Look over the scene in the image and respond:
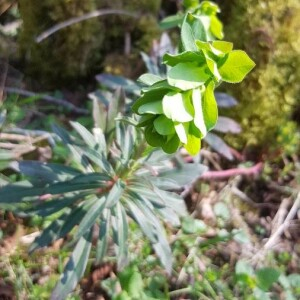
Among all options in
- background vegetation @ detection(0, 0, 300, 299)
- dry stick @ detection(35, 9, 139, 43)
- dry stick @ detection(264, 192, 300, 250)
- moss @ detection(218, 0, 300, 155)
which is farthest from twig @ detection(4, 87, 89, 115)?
dry stick @ detection(264, 192, 300, 250)

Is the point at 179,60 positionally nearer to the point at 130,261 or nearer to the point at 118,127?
the point at 118,127

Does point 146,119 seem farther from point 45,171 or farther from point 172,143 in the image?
point 45,171

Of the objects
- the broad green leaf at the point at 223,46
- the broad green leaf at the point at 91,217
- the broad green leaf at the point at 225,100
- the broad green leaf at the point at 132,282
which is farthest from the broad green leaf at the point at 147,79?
the broad green leaf at the point at 225,100

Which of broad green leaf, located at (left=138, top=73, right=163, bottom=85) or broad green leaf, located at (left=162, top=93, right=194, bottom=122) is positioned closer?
broad green leaf, located at (left=162, top=93, right=194, bottom=122)

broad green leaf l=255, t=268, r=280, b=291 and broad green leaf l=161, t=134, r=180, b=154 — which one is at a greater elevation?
broad green leaf l=161, t=134, r=180, b=154

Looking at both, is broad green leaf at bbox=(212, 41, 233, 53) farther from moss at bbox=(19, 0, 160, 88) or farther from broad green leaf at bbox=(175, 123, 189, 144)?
moss at bbox=(19, 0, 160, 88)

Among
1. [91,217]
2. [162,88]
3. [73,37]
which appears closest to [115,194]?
[91,217]

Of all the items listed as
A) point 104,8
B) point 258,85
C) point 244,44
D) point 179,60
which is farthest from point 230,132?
point 179,60
